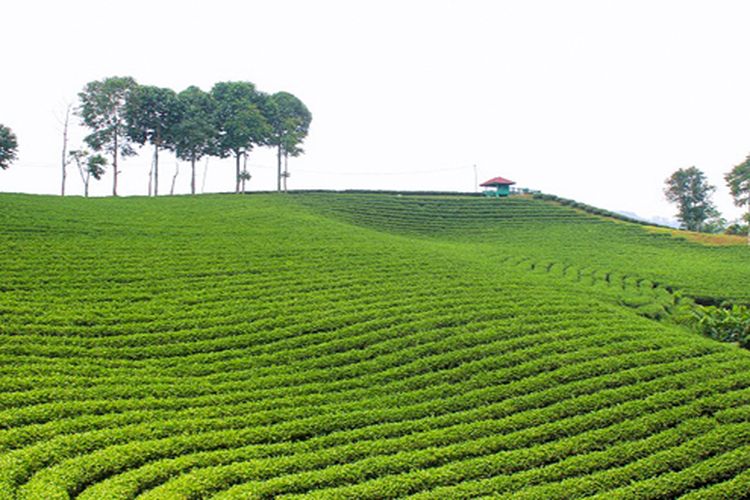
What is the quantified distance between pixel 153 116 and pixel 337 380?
41.0m

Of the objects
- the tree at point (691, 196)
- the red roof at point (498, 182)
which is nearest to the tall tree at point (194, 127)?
the red roof at point (498, 182)

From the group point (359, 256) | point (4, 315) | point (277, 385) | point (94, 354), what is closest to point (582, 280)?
point (359, 256)

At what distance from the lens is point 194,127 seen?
42344 millimetres

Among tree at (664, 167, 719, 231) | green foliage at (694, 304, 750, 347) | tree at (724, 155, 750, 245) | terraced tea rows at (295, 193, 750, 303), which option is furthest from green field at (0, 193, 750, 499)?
tree at (664, 167, 719, 231)

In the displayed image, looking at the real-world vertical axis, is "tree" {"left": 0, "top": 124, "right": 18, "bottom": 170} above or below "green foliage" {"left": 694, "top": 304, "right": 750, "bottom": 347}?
above

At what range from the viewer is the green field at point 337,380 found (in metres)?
6.50

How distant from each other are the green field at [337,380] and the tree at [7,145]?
80.7ft

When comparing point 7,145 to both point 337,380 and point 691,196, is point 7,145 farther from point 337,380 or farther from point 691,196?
point 691,196

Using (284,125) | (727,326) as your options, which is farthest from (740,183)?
(284,125)

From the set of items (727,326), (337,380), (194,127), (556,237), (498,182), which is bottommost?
(337,380)

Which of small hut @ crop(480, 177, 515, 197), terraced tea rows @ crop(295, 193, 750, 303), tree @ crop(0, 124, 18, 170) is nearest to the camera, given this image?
terraced tea rows @ crop(295, 193, 750, 303)

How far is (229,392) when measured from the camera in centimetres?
852

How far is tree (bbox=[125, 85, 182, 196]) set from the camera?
41500 mm

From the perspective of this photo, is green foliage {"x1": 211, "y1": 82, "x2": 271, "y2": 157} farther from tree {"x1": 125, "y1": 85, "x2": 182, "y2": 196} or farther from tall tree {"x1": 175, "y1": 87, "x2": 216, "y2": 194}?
tree {"x1": 125, "y1": 85, "x2": 182, "y2": 196}
